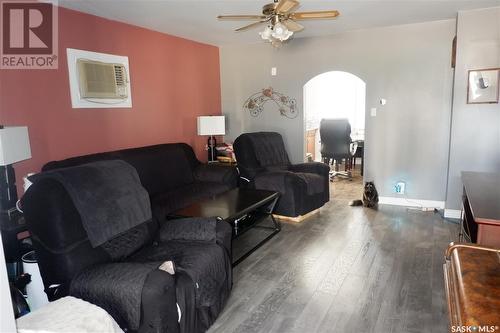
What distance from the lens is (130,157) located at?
356 cm

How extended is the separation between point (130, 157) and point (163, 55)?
1585mm

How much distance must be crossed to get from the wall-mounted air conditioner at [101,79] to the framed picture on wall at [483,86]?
3.87 m

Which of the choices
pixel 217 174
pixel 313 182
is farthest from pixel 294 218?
pixel 217 174

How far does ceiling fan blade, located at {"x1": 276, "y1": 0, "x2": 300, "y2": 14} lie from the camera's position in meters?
2.31

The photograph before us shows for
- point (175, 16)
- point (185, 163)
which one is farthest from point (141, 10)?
point (185, 163)

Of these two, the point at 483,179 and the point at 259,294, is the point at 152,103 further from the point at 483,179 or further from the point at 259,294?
the point at 483,179

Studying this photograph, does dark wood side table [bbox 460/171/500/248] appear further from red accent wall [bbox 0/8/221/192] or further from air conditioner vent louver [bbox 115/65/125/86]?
air conditioner vent louver [bbox 115/65/125/86]

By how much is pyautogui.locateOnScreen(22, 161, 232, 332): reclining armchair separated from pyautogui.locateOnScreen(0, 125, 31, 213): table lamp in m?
0.36

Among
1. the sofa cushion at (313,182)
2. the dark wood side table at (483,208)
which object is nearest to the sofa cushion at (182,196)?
the sofa cushion at (313,182)

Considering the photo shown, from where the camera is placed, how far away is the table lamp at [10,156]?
2254 mm

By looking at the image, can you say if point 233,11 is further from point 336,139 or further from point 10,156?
point 336,139

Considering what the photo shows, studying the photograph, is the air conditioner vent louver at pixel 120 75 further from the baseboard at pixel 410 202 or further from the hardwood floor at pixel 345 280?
the baseboard at pixel 410 202

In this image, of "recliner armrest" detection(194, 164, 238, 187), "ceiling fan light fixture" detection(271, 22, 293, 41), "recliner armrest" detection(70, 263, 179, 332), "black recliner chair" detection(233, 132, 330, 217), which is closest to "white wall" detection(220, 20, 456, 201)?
"black recliner chair" detection(233, 132, 330, 217)

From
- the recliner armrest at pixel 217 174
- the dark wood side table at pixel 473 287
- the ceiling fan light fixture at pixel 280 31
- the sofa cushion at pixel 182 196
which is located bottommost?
the sofa cushion at pixel 182 196
